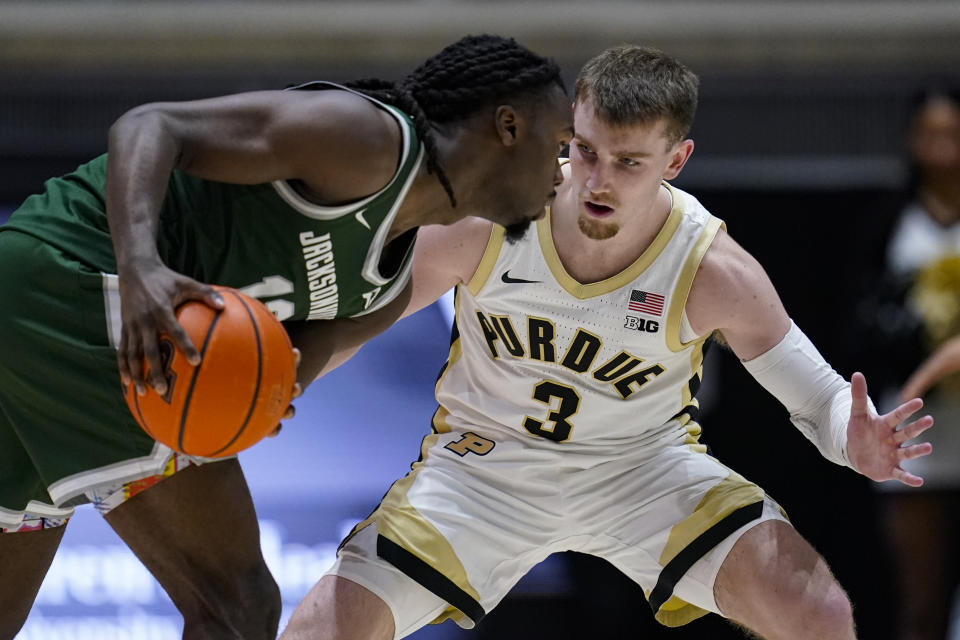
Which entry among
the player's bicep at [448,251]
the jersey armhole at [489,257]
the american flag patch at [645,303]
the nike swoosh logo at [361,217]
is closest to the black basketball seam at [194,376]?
the nike swoosh logo at [361,217]

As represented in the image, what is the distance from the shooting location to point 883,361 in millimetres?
6961

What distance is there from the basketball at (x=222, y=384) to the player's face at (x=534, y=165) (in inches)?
35.5

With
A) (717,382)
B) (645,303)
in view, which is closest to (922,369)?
(717,382)

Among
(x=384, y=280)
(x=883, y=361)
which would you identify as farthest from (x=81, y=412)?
(x=883, y=361)

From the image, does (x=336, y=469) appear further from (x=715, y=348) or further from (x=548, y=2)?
(x=548, y=2)

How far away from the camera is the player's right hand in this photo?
9.64 ft

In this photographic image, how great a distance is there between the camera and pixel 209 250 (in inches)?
133

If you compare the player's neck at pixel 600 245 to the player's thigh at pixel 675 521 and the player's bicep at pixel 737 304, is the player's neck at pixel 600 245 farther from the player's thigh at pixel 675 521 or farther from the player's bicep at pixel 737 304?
the player's thigh at pixel 675 521

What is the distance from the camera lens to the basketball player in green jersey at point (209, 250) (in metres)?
3.17

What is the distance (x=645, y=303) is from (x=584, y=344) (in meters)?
0.24

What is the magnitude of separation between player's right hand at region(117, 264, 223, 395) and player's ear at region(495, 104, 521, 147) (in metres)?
1.01

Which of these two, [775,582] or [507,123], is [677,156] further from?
[775,582]

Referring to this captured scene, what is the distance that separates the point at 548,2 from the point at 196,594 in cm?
638

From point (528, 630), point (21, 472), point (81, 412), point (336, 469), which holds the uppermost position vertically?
point (81, 412)
